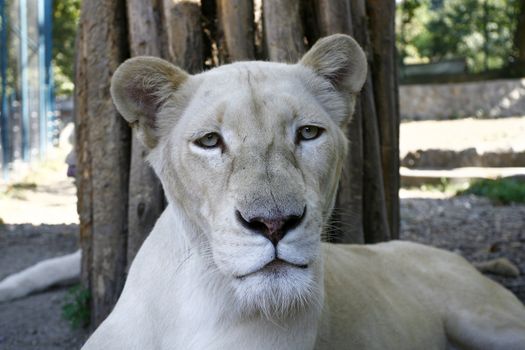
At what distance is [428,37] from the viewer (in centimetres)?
2505

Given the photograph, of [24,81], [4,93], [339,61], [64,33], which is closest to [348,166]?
[339,61]

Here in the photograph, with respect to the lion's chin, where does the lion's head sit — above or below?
above

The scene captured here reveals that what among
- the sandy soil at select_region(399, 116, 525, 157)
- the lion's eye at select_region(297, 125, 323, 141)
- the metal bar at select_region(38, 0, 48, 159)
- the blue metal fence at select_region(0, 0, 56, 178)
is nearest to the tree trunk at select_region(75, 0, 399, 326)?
the lion's eye at select_region(297, 125, 323, 141)

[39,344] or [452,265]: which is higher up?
[452,265]

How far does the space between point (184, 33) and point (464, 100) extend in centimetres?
1397

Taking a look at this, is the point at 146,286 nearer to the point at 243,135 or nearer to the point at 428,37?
the point at 243,135

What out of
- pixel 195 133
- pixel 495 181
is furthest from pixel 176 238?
pixel 495 181

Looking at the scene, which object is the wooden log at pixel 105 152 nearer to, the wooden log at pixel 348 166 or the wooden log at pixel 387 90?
the wooden log at pixel 348 166

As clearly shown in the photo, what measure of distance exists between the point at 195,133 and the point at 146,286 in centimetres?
71

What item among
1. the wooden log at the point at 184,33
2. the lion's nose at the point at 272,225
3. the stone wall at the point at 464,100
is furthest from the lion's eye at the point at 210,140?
the stone wall at the point at 464,100

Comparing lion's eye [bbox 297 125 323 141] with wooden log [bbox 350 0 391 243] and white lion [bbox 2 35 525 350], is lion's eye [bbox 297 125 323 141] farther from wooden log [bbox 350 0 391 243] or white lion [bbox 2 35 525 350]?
wooden log [bbox 350 0 391 243]

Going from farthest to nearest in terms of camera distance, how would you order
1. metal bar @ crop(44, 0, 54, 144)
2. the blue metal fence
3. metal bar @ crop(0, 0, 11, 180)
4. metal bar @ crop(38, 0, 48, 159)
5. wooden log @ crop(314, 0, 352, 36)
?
1. metal bar @ crop(44, 0, 54, 144)
2. metal bar @ crop(38, 0, 48, 159)
3. the blue metal fence
4. metal bar @ crop(0, 0, 11, 180)
5. wooden log @ crop(314, 0, 352, 36)

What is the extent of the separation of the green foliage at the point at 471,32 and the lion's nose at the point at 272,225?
57.9ft

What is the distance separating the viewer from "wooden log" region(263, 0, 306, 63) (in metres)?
4.39
